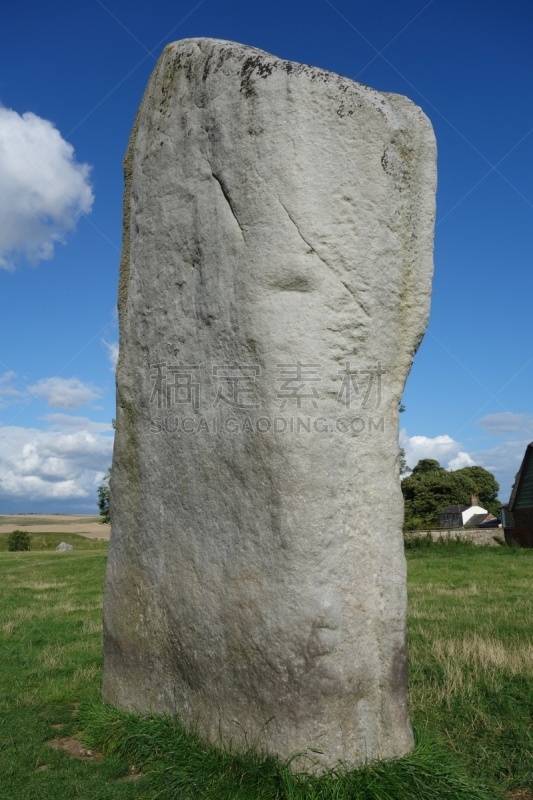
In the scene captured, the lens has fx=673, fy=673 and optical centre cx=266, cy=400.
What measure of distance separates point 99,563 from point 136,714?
18.6 metres

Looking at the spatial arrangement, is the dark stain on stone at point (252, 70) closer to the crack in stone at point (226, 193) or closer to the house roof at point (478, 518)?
the crack in stone at point (226, 193)

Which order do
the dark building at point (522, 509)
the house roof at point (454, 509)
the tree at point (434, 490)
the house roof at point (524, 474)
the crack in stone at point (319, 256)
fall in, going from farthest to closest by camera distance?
1. the house roof at point (454, 509)
2. the tree at point (434, 490)
3. the house roof at point (524, 474)
4. the dark building at point (522, 509)
5. the crack in stone at point (319, 256)

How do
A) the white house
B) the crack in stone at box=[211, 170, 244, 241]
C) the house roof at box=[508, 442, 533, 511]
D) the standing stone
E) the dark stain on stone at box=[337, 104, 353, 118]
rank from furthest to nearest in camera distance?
1. the white house
2. the house roof at box=[508, 442, 533, 511]
3. the crack in stone at box=[211, 170, 244, 241]
4. the dark stain on stone at box=[337, 104, 353, 118]
5. the standing stone

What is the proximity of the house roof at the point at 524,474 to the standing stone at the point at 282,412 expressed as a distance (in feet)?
109

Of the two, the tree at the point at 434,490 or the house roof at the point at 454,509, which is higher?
the tree at the point at 434,490

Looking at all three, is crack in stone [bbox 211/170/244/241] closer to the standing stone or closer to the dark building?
the standing stone

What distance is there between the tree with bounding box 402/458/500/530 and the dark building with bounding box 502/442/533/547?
21.1 metres

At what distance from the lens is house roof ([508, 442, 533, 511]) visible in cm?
3544

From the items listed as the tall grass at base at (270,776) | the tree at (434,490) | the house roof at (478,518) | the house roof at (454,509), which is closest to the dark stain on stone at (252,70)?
the tall grass at base at (270,776)

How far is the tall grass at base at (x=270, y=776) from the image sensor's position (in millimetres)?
3975

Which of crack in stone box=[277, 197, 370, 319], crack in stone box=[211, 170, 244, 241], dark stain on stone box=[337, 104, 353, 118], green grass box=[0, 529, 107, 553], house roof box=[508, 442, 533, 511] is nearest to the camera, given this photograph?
crack in stone box=[277, 197, 370, 319]

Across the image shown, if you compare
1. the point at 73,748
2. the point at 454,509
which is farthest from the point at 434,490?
the point at 73,748

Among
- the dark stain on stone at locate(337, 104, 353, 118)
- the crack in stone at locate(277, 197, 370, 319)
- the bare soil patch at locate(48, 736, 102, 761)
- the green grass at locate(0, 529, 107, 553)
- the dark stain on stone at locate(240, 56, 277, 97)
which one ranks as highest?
the dark stain on stone at locate(240, 56, 277, 97)

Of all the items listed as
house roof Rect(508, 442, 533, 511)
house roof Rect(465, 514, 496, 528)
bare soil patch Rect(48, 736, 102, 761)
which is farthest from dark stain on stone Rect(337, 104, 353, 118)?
house roof Rect(465, 514, 496, 528)
